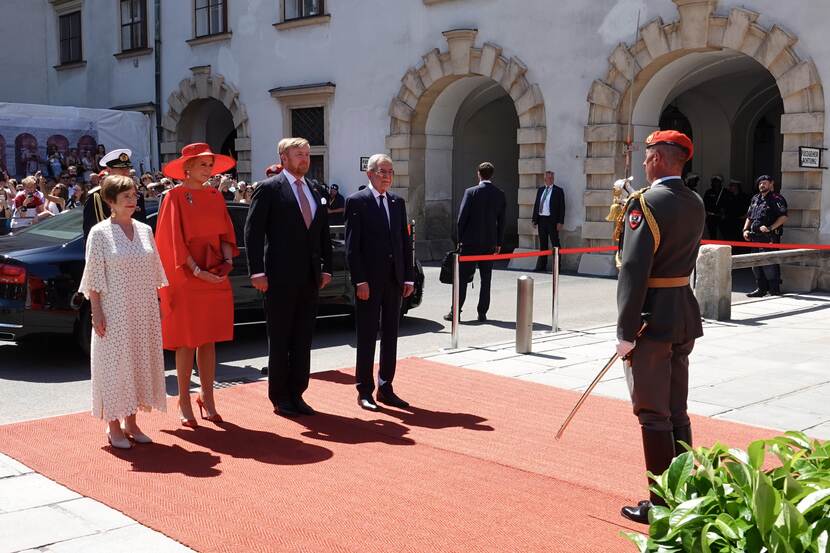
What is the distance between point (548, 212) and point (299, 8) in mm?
8471

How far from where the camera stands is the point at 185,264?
6.42 metres

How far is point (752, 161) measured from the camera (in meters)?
22.1

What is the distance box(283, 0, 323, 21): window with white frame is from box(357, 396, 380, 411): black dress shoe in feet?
53.6

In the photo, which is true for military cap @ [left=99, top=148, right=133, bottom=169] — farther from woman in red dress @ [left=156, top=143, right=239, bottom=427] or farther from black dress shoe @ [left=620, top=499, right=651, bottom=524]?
black dress shoe @ [left=620, top=499, right=651, bottom=524]

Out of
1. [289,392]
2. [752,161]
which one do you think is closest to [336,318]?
[289,392]

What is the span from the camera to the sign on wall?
14219 mm

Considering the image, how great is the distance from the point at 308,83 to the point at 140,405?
662 inches

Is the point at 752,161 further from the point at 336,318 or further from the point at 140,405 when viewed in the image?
the point at 140,405

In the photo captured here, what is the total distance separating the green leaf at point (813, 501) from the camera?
2.21 metres

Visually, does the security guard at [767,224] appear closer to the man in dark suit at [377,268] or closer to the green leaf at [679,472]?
the man in dark suit at [377,268]

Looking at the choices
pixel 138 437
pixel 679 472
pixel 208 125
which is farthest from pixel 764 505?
pixel 208 125

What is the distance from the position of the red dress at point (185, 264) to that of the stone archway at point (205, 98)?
17526mm

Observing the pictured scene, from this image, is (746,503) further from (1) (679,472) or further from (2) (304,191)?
(2) (304,191)

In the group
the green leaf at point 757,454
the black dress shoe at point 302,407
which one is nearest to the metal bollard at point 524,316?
the black dress shoe at point 302,407
